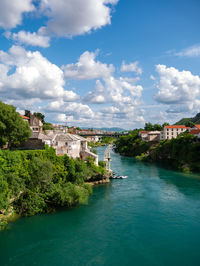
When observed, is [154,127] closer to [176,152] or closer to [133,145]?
[133,145]

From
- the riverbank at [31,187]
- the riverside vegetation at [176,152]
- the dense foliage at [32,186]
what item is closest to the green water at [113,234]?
the riverbank at [31,187]

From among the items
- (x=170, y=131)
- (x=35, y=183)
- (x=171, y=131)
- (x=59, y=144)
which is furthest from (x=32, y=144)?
(x=171, y=131)

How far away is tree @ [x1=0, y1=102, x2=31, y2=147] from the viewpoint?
94.1 ft

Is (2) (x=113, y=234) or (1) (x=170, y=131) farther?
(1) (x=170, y=131)

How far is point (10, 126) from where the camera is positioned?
1142 inches

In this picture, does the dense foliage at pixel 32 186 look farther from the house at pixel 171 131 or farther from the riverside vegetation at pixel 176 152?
the house at pixel 171 131

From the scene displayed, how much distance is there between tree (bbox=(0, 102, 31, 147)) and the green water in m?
13.5

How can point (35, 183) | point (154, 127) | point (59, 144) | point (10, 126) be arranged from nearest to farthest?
point (35, 183) → point (10, 126) → point (59, 144) → point (154, 127)

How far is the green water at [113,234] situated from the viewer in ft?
47.4

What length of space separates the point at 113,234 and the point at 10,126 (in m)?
20.5

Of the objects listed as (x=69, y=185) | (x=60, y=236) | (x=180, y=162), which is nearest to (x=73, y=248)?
(x=60, y=236)

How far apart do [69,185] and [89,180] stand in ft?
35.6

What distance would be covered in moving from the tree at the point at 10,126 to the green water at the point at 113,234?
44.5 feet

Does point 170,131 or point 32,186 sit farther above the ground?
point 170,131
